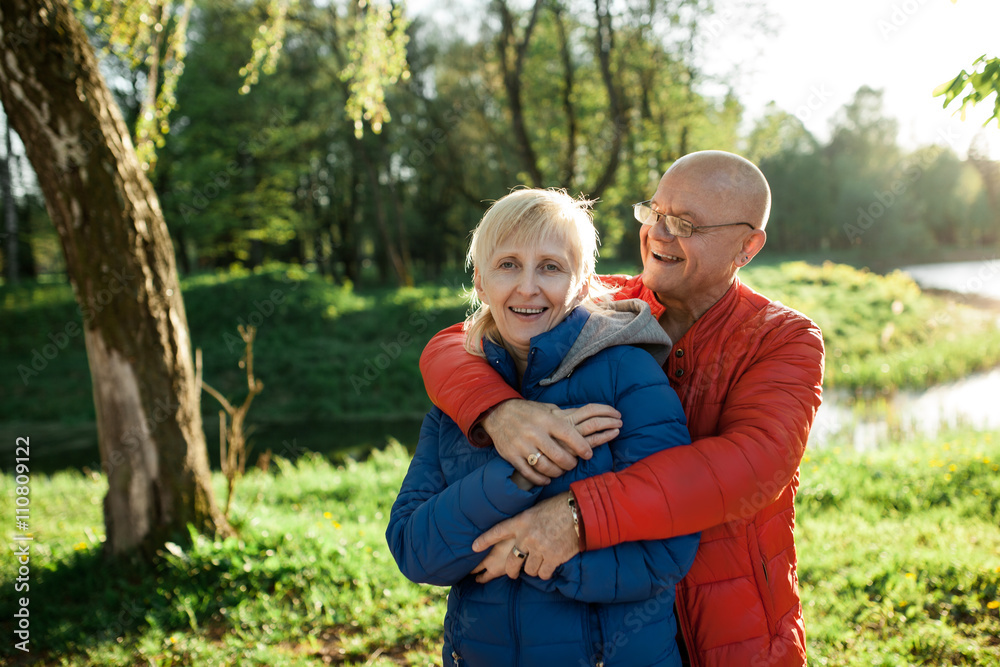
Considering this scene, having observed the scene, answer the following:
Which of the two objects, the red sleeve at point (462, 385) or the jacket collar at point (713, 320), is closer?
the red sleeve at point (462, 385)

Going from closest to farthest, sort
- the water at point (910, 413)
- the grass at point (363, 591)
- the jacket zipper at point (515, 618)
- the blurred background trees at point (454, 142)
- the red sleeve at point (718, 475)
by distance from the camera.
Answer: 1. the red sleeve at point (718, 475)
2. the jacket zipper at point (515, 618)
3. the grass at point (363, 591)
4. the water at point (910, 413)
5. the blurred background trees at point (454, 142)

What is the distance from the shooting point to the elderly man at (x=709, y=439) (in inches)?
61.2

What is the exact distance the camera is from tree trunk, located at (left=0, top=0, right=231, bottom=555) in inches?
140

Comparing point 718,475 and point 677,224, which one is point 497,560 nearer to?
point 718,475

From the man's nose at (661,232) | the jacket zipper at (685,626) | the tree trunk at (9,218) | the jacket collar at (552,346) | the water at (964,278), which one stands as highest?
the tree trunk at (9,218)

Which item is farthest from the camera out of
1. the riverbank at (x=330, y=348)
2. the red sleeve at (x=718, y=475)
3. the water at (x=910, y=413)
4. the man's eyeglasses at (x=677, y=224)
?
the riverbank at (x=330, y=348)

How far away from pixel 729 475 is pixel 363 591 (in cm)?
296

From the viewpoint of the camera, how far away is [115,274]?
378 cm

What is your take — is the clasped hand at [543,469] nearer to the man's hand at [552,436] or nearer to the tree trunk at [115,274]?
the man's hand at [552,436]

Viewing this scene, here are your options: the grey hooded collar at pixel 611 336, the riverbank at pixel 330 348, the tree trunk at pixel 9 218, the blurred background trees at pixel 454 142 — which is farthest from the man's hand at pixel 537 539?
the tree trunk at pixel 9 218

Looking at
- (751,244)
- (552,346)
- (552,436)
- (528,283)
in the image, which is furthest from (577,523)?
(751,244)

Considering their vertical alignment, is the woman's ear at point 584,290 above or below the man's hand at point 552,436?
above

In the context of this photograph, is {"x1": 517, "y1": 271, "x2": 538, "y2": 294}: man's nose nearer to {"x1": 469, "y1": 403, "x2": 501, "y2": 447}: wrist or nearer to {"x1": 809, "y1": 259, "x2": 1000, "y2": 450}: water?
{"x1": 469, "y1": 403, "x2": 501, "y2": 447}: wrist

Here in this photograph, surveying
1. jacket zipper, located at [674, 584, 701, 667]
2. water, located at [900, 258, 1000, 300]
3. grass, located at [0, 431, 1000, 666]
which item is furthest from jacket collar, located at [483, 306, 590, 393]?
water, located at [900, 258, 1000, 300]
